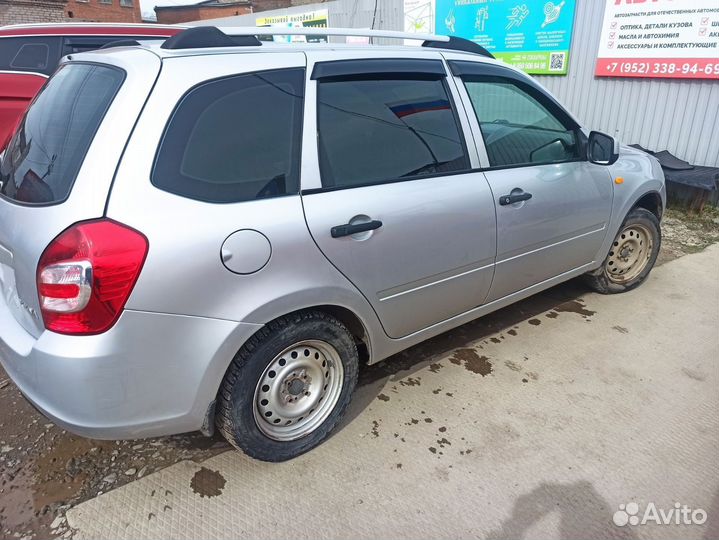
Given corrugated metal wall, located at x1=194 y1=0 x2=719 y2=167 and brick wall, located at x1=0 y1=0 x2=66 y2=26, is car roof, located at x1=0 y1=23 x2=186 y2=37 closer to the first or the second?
corrugated metal wall, located at x1=194 y1=0 x2=719 y2=167

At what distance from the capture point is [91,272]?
1.65 m

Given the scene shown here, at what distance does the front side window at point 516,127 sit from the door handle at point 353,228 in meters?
0.94

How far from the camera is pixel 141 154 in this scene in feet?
5.69

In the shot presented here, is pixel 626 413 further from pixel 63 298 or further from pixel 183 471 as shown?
pixel 63 298

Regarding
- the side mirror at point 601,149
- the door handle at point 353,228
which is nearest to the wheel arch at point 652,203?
the side mirror at point 601,149

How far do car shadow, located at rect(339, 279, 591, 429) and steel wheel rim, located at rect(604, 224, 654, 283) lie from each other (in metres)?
0.30

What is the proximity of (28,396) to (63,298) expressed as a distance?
0.52m

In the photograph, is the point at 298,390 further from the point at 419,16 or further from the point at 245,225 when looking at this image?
the point at 419,16

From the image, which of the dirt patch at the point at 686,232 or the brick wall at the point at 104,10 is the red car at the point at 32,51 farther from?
the brick wall at the point at 104,10

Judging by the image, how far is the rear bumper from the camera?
1.70 meters

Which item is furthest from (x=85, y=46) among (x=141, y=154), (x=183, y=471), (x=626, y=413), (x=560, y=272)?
(x=626, y=413)

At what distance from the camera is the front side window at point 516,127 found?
279 centimetres

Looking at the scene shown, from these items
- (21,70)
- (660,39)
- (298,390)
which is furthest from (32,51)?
(660,39)

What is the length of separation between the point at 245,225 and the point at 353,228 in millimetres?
492
